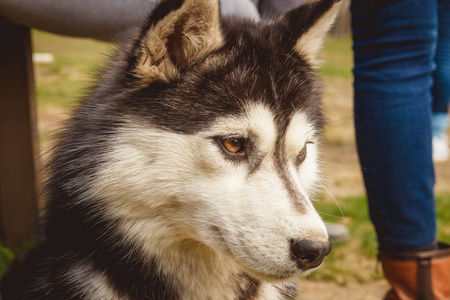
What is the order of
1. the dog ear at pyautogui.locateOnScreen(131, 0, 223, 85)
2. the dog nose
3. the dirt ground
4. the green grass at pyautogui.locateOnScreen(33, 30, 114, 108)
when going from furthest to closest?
1. the green grass at pyautogui.locateOnScreen(33, 30, 114, 108)
2. the dirt ground
3. the dog ear at pyautogui.locateOnScreen(131, 0, 223, 85)
4. the dog nose

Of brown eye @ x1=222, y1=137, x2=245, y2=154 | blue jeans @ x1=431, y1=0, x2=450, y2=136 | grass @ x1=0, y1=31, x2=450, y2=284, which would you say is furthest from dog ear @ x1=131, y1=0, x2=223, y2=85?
blue jeans @ x1=431, y1=0, x2=450, y2=136

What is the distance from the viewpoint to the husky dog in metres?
1.83

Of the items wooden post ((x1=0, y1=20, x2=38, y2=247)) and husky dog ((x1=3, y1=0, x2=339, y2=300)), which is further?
wooden post ((x1=0, y1=20, x2=38, y2=247))

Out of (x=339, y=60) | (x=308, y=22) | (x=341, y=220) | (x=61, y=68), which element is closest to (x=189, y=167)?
(x=308, y=22)

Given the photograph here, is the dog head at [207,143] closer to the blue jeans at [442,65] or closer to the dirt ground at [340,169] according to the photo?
the dirt ground at [340,169]

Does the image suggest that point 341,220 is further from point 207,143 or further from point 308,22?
point 207,143

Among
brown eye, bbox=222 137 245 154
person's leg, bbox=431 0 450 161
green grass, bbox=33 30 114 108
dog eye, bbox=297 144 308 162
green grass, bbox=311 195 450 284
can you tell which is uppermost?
green grass, bbox=33 30 114 108

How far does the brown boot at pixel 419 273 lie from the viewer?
250cm

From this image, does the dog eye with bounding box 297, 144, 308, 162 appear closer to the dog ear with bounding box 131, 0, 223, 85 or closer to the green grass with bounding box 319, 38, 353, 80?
the dog ear with bounding box 131, 0, 223, 85

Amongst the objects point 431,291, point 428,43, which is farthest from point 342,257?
point 428,43

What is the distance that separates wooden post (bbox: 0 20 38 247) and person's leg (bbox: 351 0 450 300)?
2066mm

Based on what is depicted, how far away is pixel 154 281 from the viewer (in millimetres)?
2070

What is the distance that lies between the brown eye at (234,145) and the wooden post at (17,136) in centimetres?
195

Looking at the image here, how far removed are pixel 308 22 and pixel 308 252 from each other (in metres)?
0.95
